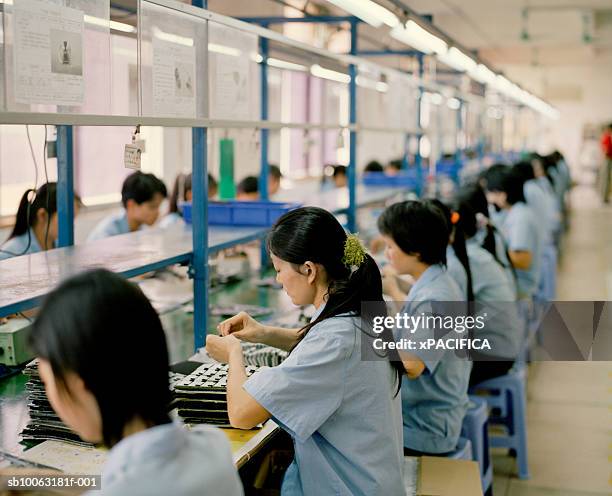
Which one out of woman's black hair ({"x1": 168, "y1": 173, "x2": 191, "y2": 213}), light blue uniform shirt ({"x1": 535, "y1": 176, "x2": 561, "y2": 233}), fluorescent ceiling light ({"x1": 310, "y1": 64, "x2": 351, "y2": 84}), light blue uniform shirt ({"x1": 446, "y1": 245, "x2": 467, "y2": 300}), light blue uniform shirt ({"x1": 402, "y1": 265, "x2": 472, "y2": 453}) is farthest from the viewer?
light blue uniform shirt ({"x1": 535, "y1": 176, "x2": 561, "y2": 233})

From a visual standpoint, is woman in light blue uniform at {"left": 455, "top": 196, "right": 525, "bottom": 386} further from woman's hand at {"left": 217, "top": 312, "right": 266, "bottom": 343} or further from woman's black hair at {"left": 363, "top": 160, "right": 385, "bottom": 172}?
woman's black hair at {"left": 363, "top": 160, "right": 385, "bottom": 172}

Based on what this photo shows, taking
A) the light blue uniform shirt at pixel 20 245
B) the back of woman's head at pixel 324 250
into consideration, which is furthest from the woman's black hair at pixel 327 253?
→ the light blue uniform shirt at pixel 20 245

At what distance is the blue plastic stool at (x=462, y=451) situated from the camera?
2.92 m

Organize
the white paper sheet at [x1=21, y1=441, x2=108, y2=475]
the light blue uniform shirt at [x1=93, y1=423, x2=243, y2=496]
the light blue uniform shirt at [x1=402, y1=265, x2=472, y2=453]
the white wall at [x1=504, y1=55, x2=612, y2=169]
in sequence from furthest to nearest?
the white wall at [x1=504, y1=55, x2=612, y2=169], the light blue uniform shirt at [x1=402, y1=265, x2=472, y2=453], the white paper sheet at [x1=21, y1=441, x2=108, y2=475], the light blue uniform shirt at [x1=93, y1=423, x2=243, y2=496]

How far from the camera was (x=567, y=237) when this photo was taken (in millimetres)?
11742

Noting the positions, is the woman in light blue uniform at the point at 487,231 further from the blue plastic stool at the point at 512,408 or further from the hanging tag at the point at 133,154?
the hanging tag at the point at 133,154

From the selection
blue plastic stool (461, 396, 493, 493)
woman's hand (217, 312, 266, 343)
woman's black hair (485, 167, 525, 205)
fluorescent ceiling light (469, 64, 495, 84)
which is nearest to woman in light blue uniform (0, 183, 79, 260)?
woman's hand (217, 312, 266, 343)

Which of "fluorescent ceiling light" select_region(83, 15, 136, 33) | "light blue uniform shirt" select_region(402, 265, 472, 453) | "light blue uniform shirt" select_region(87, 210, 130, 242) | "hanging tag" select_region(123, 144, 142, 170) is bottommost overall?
"light blue uniform shirt" select_region(402, 265, 472, 453)

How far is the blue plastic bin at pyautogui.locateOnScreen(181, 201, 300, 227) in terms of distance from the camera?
12.8 ft

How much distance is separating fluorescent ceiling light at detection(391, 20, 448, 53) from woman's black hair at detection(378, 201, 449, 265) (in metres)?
1.19

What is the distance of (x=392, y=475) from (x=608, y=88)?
711 inches

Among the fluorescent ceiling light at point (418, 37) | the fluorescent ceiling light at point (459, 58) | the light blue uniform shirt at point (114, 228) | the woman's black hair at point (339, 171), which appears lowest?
the light blue uniform shirt at point (114, 228)

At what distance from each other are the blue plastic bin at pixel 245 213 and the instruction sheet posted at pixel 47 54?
1.81 m

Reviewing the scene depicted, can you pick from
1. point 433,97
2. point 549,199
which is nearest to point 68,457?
point 549,199
